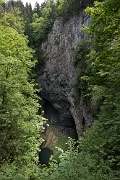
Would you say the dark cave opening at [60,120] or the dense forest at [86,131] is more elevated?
the dense forest at [86,131]

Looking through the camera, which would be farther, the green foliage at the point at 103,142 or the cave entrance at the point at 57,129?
the cave entrance at the point at 57,129

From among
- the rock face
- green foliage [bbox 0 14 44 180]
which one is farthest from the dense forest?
the rock face

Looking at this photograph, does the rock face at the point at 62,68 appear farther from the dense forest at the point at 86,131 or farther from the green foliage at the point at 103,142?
the green foliage at the point at 103,142

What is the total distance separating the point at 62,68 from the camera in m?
28.8

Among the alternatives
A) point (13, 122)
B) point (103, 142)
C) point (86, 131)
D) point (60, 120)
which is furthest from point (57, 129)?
point (103, 142)

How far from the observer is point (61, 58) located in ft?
96.4

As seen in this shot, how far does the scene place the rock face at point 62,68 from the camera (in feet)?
87.1

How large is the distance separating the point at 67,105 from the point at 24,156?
20.0 metres

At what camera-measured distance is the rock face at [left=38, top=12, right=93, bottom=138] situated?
87.1 feet

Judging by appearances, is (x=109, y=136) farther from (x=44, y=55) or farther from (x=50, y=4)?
(x=50, y=4)

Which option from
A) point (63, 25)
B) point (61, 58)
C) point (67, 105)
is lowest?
point (67, 105)

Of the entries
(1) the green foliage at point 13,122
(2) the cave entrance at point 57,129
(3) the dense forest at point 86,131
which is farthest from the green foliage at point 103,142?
(2) the cave entrance at point 57,129

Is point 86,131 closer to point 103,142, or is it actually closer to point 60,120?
point 103,142

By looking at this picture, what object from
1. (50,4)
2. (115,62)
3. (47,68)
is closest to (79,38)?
(47,68)
